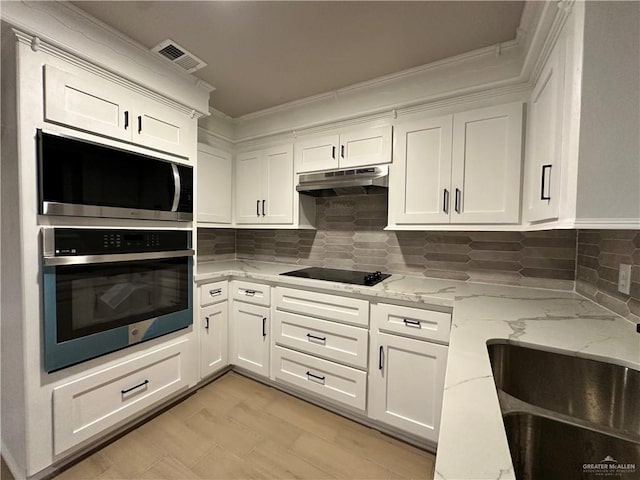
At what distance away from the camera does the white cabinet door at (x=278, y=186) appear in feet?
7.94

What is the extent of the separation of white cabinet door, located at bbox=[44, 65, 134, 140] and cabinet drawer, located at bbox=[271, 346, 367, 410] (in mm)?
1842

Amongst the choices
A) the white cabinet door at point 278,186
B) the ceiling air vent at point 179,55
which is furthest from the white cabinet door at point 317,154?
the ceiling air vent at point 179,55

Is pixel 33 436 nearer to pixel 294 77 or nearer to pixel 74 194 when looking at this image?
pixel 74 194

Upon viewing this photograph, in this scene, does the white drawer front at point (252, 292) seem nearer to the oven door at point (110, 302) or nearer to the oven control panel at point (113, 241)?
the oven door at point (110, 302)

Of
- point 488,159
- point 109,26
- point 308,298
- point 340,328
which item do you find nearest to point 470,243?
point 488,159

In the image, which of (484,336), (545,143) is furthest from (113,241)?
(545,143)

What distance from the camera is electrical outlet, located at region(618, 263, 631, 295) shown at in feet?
3.66

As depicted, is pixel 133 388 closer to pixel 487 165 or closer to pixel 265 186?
pixel 265 186

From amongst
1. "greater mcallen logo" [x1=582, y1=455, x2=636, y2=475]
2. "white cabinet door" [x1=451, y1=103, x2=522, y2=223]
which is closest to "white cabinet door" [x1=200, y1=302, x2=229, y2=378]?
"white cabinet door" [x1=451, y1=103, x2=522, y2=223]

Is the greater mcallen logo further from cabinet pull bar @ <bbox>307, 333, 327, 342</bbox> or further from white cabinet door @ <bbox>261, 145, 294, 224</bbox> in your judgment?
white cabinet door @ <bbox>261, 145, 294, 224</bbox>

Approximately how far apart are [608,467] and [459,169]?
4.94ft

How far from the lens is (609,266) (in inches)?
50.7

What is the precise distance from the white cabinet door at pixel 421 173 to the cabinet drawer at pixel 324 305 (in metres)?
0.69

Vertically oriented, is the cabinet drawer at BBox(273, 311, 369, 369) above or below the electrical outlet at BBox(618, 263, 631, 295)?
below
